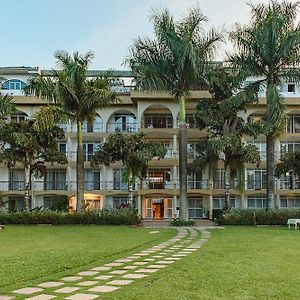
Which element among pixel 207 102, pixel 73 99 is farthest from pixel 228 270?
pixel 207 102

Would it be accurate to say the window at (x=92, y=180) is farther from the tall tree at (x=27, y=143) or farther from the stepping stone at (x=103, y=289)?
the stepping stone at (x=103, y=289)

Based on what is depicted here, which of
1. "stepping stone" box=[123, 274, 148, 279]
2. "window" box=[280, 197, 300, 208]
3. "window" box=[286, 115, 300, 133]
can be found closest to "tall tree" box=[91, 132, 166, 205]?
"window" box=[280, 197, 300, 208]

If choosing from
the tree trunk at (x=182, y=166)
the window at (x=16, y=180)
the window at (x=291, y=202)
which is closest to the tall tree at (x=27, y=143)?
the tree trunk at (x=182, y=166)

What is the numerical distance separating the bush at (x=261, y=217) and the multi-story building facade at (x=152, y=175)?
10.1 meters

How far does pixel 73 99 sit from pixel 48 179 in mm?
13592

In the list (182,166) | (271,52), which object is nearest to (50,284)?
(182,166)

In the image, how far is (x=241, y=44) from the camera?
92.5 feet

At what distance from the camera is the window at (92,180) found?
39.6m

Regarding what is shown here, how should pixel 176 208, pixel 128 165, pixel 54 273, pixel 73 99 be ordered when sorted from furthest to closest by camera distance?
1. pixel 176 208
2. pixel 128 165
3. pixel 73 99
4. pixel 54 273

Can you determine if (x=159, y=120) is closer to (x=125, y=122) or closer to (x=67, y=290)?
(x=125, y=122)

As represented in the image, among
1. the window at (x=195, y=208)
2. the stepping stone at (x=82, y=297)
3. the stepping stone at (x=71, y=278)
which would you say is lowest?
the window at (x=195, y=208)

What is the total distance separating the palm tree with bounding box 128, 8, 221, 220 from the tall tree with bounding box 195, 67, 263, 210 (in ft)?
5.67

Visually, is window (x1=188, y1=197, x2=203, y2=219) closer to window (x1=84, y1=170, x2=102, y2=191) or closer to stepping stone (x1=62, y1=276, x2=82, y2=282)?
window (x1=84, y1=170, x2=102, y2=191)

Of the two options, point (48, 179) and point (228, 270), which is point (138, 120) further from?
point (228, 270)
